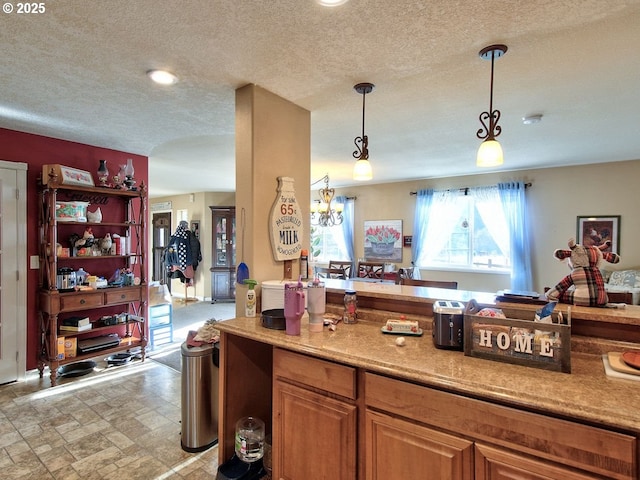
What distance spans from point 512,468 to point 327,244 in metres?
6.25

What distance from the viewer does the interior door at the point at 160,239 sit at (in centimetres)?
823

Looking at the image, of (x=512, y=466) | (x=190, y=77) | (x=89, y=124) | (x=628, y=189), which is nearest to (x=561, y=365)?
(x=512, y=466)

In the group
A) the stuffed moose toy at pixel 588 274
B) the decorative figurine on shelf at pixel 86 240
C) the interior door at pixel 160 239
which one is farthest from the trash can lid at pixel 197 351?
the interior door at pixel 160 239

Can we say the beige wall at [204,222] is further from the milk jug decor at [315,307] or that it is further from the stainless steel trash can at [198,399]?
the milk jug decor at [315,307]

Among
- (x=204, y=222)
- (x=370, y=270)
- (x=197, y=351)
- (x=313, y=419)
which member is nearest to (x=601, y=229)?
(x=370, y=270)

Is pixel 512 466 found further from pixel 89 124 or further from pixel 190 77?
pixel 89 124

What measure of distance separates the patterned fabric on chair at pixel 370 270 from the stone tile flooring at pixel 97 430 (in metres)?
2.87

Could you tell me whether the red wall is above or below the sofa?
above

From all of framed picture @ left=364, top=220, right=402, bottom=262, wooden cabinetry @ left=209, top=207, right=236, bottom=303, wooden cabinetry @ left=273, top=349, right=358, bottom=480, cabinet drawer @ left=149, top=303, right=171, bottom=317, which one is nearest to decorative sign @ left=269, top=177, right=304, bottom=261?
wooden cabinetry @ left=273, top=349, right=358, bottom=480

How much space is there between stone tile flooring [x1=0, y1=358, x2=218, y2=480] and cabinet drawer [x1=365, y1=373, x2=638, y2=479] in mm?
1386

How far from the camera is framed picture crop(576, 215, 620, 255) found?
14.9ft

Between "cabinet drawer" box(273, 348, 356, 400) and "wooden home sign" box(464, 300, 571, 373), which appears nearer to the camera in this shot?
"wooden home sign" box(464, 300, 571, 373)

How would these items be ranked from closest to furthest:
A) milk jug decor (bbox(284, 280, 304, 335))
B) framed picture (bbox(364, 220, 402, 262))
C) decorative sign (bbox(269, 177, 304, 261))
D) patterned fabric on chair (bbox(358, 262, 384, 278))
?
milk jug decor (bbox(284, 280, 304, 335))
decorative sign (bbox(269, 177, 304, 261))
patterned fabric on chair (bbox(358, 262, 384, 278))
framed picture (bbox(364, 220, 402, 262))

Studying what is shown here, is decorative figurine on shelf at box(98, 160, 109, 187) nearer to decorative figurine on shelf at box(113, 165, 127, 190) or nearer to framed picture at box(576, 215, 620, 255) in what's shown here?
decorative figurine on shelf at box(113, 165, 127, 190)
